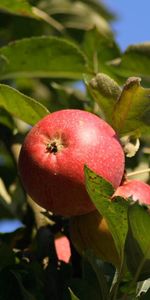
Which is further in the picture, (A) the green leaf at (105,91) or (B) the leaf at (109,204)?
(A) the green leaf at (105,91)

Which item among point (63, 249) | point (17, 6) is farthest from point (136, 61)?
point (63, 249)

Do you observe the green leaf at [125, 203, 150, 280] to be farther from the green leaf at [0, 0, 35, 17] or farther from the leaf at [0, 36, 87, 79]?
the green leaf at [0, 0, 35, 17]

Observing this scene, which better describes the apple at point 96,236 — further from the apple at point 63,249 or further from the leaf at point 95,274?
the apple at point 63,249

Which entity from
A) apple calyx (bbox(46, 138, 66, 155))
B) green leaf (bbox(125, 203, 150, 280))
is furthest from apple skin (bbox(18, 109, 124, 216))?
green leaf (bbox(125, 203, 150, 280))

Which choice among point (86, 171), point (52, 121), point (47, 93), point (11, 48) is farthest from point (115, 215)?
point (47, 93)

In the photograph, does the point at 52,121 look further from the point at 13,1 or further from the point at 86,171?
the point at 13,1

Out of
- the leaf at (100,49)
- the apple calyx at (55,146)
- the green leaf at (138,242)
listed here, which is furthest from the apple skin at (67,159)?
the leaf at (100,49)
